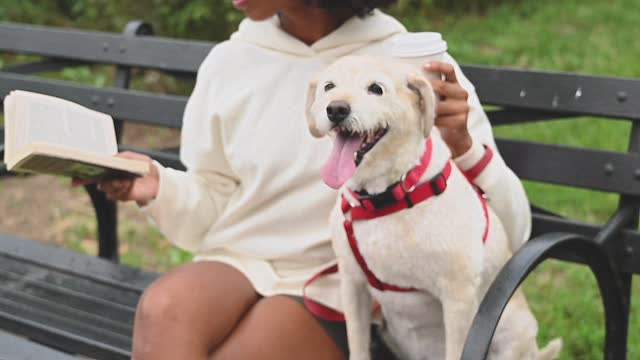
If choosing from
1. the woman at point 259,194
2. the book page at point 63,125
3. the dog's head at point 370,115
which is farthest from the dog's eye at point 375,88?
the book page at point 63,125

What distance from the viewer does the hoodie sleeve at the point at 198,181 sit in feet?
8.19

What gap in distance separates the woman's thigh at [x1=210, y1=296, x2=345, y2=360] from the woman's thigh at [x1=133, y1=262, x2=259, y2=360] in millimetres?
41

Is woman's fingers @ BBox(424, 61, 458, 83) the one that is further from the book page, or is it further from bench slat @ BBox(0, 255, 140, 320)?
bench slat @ BBox(0, 255, 140, 320)

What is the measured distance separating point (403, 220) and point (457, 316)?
0.74 ft

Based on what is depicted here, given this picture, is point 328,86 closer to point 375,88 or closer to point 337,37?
point 375,88

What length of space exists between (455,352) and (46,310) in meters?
1.34

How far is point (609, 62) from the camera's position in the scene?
6137 mm

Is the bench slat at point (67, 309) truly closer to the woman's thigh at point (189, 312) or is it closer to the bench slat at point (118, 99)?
the woman's thigh at point (189, 312)

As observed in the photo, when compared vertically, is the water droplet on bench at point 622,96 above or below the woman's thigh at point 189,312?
above

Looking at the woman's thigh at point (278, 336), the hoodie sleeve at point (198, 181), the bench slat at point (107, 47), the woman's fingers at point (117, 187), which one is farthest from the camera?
the bench slat at point (107, 47)

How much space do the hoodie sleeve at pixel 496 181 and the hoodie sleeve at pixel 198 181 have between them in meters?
0.66

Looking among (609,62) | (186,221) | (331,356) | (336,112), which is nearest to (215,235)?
(186,221)

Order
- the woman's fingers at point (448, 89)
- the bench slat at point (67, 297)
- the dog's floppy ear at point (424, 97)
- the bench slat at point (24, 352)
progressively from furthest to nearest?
the bench slat at point (67, 297) < the bench slat at point (24, 352) < the woman's fingers at point (448, 89) < the dog's floppy ear at point (424, 97)

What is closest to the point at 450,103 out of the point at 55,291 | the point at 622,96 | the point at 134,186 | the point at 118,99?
the point at 622,96
